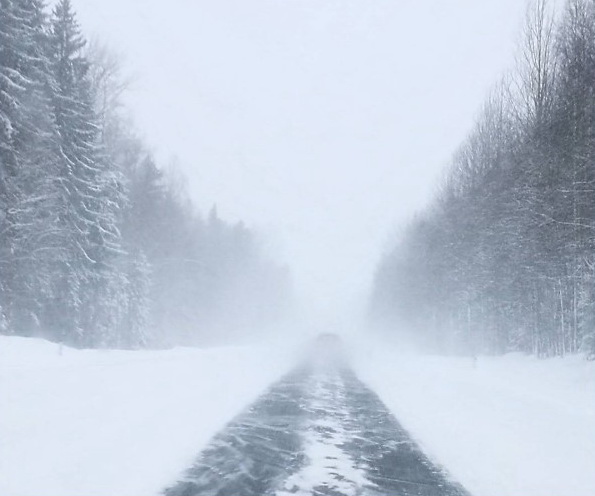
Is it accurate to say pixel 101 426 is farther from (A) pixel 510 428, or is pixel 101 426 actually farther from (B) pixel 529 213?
(B) pixel 529 213

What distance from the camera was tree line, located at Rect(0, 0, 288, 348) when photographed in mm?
21547

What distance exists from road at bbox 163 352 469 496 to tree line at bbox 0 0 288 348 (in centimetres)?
1407

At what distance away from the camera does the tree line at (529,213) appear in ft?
65.0

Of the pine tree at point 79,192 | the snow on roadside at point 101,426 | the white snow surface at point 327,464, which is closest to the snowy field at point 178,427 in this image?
the snow on roadside at point 101,426

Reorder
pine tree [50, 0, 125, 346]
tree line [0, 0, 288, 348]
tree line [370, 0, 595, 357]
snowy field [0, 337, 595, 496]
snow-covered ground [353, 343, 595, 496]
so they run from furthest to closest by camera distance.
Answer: pine tree [50, 0, 125, 346] → tree line [0, 0, 288, 348] → tree line [370, 0, 595, 357] → snow-covered ground [353, 343, 595, 496] → snowy field [0, 337, 595, 496]

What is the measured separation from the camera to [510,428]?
9945 millimetres

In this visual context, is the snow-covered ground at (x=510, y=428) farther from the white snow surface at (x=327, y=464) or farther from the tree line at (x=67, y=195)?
the tree line at (x=67, y=195)

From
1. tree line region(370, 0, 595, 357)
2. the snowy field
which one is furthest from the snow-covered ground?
tree line region(370, 0, 595, 357)

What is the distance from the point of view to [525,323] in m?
29.1

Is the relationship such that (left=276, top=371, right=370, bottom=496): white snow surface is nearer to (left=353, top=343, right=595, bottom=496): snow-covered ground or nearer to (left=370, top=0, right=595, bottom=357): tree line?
(left=353, top=343, right=595, bottom=496): snow-covered ground

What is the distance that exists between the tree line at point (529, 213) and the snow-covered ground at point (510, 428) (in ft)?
14.7

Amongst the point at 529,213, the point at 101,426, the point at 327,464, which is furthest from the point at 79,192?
the point at 327,464

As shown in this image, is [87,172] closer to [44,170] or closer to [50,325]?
[44,170]

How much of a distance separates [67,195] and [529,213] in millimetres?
19589
